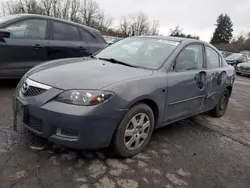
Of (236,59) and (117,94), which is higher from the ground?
(117,94)

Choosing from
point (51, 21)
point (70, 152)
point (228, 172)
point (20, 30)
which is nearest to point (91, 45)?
point (51, 21)

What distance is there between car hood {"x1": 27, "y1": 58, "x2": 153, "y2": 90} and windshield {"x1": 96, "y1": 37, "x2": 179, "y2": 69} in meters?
0.29

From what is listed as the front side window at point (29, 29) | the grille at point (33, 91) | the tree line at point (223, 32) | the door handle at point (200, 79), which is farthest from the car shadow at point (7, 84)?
the tree line at point (223, 32)

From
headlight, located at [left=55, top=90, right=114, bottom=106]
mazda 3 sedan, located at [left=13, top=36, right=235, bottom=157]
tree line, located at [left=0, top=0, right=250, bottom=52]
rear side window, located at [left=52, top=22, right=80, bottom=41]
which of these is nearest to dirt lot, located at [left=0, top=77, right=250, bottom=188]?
mazda 3 sedan, located at [left=13, top=36, right=235, bottom=157]

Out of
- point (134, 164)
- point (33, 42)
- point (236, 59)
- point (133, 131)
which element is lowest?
point (134, 164)

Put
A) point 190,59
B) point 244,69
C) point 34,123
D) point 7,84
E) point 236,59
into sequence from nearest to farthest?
point 34,123, point 190,59, point 7,84, point 244,69, point 236,59

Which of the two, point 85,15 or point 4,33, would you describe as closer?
point 4,33

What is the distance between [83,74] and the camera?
3.15 m

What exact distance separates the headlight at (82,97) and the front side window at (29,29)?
3.20 metres

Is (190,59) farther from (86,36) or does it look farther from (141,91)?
(86,36)

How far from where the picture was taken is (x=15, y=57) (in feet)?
18.0

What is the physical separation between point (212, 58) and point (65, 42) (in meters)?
3.16

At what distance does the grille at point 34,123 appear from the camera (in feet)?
9.58

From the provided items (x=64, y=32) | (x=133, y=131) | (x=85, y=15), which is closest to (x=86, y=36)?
(x=64, y=32)
